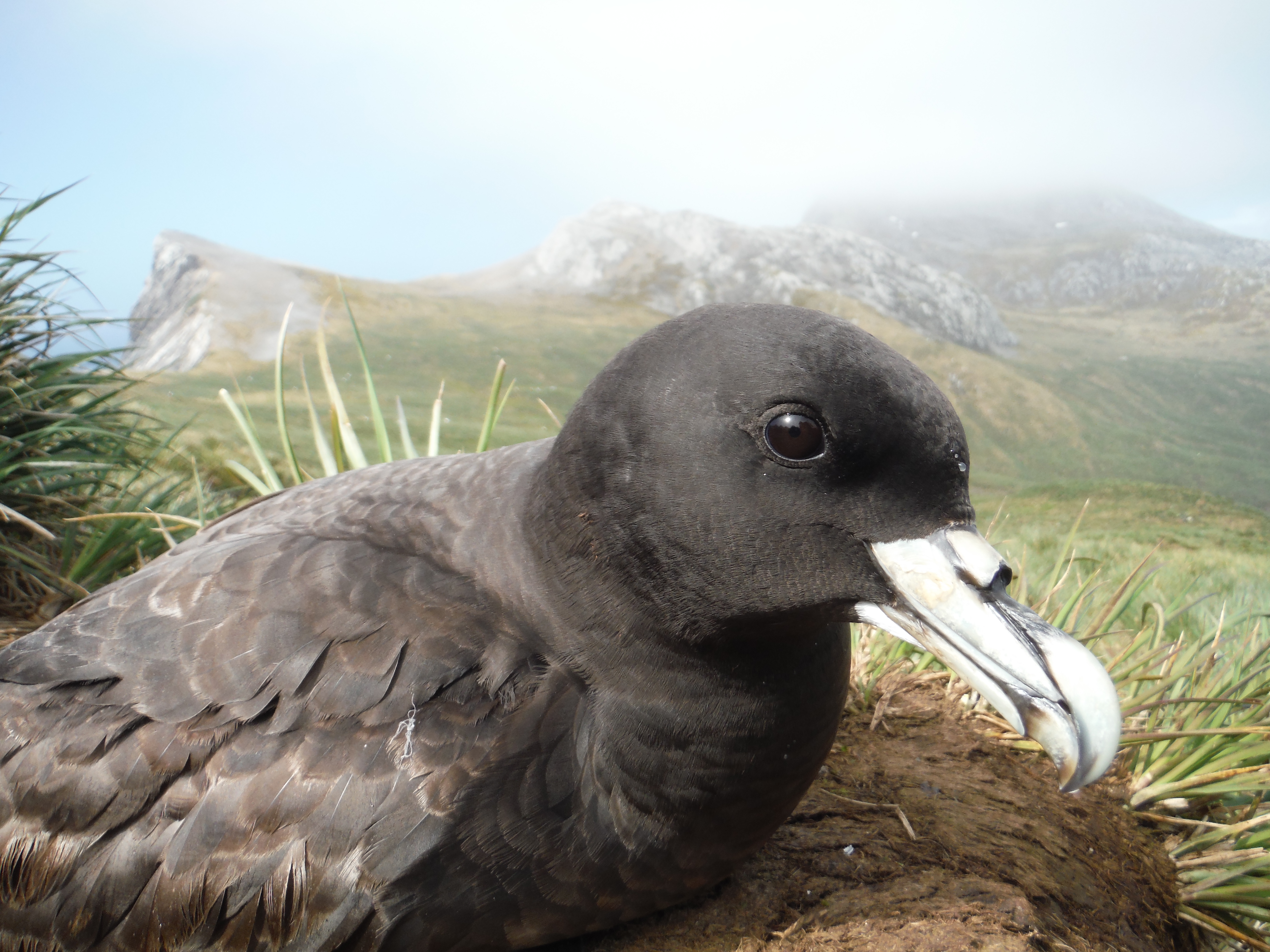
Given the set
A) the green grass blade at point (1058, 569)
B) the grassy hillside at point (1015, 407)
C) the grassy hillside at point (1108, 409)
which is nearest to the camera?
the green grass blade at point (1058, 569)

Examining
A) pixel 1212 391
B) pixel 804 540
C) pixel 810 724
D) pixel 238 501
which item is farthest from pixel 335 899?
pixel 1212 391

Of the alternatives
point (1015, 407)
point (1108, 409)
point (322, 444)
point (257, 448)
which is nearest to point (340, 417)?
point (322, 444)

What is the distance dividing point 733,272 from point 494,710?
22.9 meters

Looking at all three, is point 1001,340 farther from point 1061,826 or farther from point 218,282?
point 1061,826

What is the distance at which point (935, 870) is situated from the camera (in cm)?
259

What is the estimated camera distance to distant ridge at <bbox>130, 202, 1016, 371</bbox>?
14859 mm

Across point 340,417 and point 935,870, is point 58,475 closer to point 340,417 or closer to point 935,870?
point 340,417

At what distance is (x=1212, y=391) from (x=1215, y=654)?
622 inches

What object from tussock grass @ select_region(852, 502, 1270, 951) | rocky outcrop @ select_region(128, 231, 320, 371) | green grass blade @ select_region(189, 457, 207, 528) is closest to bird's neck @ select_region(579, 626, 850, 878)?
tussock grass @ select_region(852, 502, 1270, 951)

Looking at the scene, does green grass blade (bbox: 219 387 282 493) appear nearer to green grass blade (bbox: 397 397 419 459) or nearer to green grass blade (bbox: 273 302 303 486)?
green grass blade (bbox: 273 302 303 486)

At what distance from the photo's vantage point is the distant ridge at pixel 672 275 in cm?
1486

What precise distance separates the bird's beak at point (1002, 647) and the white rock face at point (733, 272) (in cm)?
1902

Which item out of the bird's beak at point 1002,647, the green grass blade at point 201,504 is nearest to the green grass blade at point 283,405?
the green grass blade at point 201,504

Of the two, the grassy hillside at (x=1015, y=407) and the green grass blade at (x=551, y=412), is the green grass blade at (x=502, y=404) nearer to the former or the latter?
the green grass blade at (x=551, y=412)
